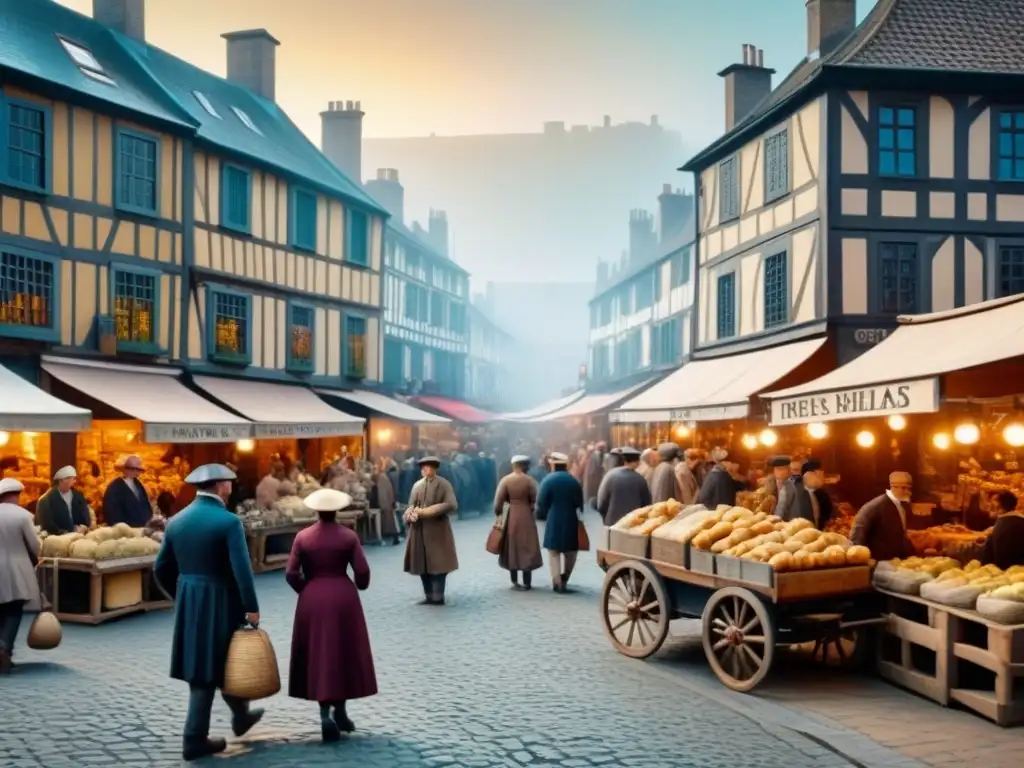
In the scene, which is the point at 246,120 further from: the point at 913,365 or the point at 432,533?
the point at 913,365

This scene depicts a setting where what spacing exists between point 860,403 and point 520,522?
4.99 m

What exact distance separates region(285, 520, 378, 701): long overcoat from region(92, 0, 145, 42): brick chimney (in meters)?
18.1

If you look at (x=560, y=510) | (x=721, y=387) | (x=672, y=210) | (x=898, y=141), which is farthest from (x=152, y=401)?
(x=672, y=210)

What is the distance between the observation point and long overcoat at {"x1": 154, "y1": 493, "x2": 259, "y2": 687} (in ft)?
21.5

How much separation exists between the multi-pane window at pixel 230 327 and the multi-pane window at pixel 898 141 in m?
12.2

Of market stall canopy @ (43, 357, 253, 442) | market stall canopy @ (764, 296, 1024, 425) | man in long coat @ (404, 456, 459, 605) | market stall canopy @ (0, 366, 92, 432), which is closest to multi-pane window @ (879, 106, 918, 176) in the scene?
market stall canopy @ (764, 296, 1024, 425)

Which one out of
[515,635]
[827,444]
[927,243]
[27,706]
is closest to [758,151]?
[927,243]

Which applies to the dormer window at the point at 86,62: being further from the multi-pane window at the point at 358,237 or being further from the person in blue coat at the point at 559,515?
the person in blue coat at the point at 559,515

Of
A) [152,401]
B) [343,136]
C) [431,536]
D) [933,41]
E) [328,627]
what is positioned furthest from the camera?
[343,136]

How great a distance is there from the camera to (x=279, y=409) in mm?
20422

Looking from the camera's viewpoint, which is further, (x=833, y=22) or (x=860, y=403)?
(x=833, y=22)

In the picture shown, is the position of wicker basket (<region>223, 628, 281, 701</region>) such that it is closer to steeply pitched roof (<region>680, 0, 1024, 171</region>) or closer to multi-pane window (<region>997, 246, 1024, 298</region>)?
steeply pitched roof (<region>680, 0, 1024, 171</region>)

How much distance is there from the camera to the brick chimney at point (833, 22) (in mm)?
21438

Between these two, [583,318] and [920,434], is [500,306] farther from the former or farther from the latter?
[920,434]
